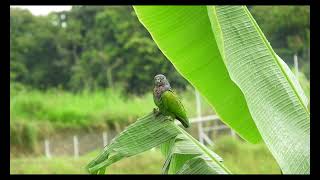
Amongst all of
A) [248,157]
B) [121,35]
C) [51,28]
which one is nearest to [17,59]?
[51,28]

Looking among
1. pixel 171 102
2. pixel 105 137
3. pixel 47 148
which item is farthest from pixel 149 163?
pixel 171 102

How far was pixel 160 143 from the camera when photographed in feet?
1.94

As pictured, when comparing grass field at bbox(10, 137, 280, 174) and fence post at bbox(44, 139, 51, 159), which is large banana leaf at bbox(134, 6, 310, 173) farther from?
fence post at bbox(44, 139, 51, 159)

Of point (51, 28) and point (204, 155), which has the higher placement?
point (51, 28)

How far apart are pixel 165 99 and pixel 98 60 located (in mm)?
5166

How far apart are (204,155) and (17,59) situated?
5.36 metres

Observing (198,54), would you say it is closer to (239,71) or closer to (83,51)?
(239,71)

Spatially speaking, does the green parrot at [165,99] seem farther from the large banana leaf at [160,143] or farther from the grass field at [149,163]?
the grass field at [149,163]

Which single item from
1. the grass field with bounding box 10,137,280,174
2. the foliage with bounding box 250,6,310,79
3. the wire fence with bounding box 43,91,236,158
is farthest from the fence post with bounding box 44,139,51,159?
the foliage with bounding box 250,6,310,79

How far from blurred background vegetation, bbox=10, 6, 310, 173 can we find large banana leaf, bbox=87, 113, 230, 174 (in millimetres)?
4255

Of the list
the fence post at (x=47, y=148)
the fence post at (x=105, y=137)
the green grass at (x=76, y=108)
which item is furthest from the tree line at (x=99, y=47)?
the fence post at (x=47, y=148)

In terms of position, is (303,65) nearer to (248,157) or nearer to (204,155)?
(248,157)

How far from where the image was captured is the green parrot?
60 cm
